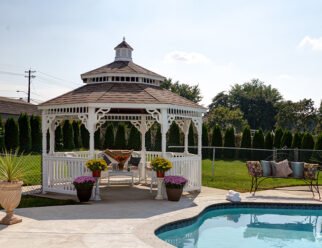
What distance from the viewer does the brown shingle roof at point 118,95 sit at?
9422 mm

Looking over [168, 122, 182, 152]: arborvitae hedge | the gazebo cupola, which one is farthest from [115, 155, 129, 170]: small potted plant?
[168, 122, 182, 152]: arborvitae hedge

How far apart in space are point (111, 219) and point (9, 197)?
1976 millimetres

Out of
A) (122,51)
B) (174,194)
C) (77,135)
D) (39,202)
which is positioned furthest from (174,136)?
(39,202)

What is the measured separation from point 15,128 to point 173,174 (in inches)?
627

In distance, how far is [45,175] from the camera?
10.1 metres

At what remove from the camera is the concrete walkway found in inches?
221

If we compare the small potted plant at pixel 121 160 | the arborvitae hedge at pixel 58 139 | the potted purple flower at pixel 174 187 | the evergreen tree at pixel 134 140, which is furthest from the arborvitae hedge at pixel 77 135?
the potted purple flower at pixel 174 187

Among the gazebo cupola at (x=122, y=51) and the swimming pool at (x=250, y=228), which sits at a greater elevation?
the gazebo cupola at (x=122, y=51)

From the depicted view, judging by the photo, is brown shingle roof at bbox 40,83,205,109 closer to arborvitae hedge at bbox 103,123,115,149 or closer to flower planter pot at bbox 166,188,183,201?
flower planter pot at bbox 166,188,183,201

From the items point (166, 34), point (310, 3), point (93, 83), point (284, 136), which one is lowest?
point (284, 136)

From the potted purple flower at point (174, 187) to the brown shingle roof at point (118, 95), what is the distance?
2.05 meters

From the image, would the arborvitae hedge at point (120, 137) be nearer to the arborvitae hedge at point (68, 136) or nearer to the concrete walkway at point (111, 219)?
the arborvitae hedge at point (68, 136)

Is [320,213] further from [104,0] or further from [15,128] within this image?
[15,128]

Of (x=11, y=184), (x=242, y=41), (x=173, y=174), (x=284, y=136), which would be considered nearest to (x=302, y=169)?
(x=173, y=174)
